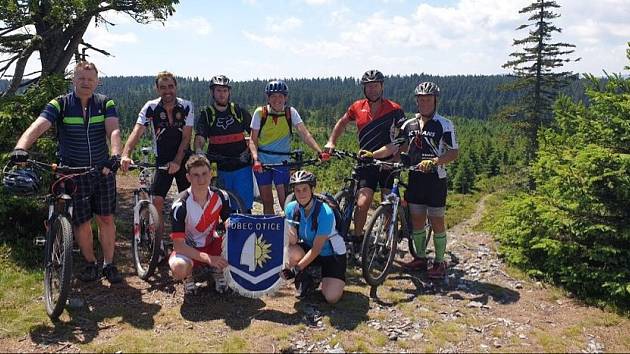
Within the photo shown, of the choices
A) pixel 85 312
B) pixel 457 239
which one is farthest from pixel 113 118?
pixel 457 239

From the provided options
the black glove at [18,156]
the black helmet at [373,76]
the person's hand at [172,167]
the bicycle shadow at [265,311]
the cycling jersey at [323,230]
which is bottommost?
the bicycle shadow at [265,311]

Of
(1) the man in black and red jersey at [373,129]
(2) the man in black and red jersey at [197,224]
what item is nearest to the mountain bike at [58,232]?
(2) the man in black and red jersey at [197,224]

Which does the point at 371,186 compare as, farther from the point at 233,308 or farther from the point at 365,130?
the point at 233,308

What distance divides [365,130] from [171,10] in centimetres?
572

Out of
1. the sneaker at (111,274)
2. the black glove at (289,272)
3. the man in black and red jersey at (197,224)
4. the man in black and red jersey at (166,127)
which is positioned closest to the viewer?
the man in black and red jersey at (197,224)

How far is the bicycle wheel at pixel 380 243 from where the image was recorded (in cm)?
680

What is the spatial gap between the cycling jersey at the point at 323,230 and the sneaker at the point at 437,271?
2.13 m

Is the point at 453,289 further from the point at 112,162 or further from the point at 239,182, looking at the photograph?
the point at 112,162

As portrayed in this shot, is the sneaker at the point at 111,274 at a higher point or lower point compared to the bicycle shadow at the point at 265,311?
higher

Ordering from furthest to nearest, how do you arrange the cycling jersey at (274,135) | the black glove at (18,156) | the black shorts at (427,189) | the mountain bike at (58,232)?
the cycling jersey at (274,135)
the black shorts at (427,189)
the mountain bike at (58,232)
the black glove at (18,156)

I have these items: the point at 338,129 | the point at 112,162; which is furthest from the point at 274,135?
the point at 112,162

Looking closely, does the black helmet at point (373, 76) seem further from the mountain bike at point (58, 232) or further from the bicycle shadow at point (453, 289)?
the mountain bike at point (58, 232)

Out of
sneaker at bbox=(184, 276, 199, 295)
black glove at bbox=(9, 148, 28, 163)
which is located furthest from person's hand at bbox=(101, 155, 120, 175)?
sneaker at bbox=(184, 276, 199, 295)

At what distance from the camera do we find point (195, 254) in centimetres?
594
